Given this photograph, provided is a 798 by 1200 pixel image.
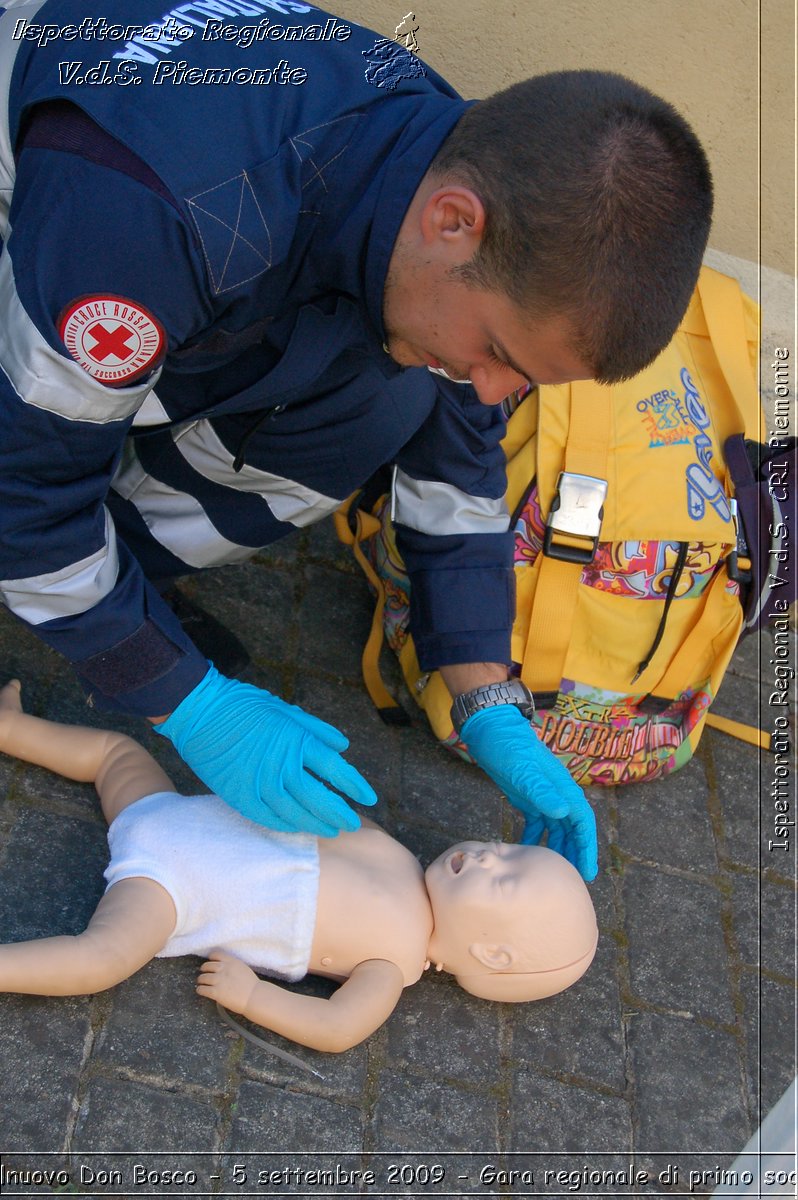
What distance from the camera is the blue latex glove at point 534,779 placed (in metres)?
2.36

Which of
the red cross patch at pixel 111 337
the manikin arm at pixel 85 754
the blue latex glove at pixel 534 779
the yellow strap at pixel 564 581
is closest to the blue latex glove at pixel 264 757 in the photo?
the manikin arm at pixel 85 754

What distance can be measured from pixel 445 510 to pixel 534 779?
61cm

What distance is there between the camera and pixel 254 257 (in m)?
1.80

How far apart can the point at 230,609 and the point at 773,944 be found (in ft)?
5.08

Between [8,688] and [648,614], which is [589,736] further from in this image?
[8,688]

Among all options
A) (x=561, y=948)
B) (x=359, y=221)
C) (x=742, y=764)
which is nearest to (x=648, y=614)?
(x=742, y=764)

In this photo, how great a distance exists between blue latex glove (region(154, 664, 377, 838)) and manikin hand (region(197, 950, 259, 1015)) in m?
0.25

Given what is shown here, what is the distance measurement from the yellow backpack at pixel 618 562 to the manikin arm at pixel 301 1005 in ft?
2.59

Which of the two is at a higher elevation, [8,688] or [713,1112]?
[8,688]

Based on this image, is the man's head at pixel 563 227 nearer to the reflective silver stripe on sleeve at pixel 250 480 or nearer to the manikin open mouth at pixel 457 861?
the reflective silver stripe on sleeve at pixel 250 480

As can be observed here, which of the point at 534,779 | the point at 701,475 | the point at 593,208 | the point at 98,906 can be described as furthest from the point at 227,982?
the point at 701,475

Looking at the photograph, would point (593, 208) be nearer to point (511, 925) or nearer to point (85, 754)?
point (511, 925)

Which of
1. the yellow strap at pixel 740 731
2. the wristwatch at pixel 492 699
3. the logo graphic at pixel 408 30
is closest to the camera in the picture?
the wristwatch at pixel 492 699

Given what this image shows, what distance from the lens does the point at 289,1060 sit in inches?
80.0
